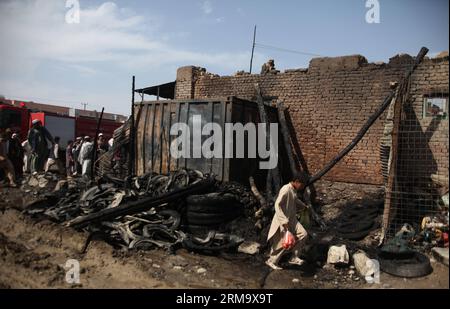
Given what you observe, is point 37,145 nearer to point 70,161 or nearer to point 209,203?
point 70,161

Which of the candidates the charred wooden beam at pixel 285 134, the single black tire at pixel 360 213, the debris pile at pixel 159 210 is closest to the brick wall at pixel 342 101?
the charred wooden beam at pixel 285 134

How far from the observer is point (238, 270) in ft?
17.5

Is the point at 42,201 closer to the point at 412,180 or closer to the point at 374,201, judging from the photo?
the point at 374,201

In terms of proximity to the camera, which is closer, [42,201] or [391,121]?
[391,121]

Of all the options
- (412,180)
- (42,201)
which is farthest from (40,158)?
(412,180)

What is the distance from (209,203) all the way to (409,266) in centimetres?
349

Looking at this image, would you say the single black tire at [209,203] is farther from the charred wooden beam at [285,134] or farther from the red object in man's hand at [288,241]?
the charred wooden beam at [285,134]

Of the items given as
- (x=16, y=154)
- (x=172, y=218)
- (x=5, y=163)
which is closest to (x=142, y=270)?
(x=172, y=218)

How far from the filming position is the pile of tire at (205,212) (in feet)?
22.3

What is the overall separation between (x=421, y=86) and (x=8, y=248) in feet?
28.3

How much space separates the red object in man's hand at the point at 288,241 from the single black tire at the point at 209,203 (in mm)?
1898

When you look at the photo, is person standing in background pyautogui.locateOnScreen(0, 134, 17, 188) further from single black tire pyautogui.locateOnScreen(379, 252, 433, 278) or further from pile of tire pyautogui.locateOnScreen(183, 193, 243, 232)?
single black tire pyautogui.locateOnScreen(379, 252, 433, 278)

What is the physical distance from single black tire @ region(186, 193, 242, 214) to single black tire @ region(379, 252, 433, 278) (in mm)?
2945
